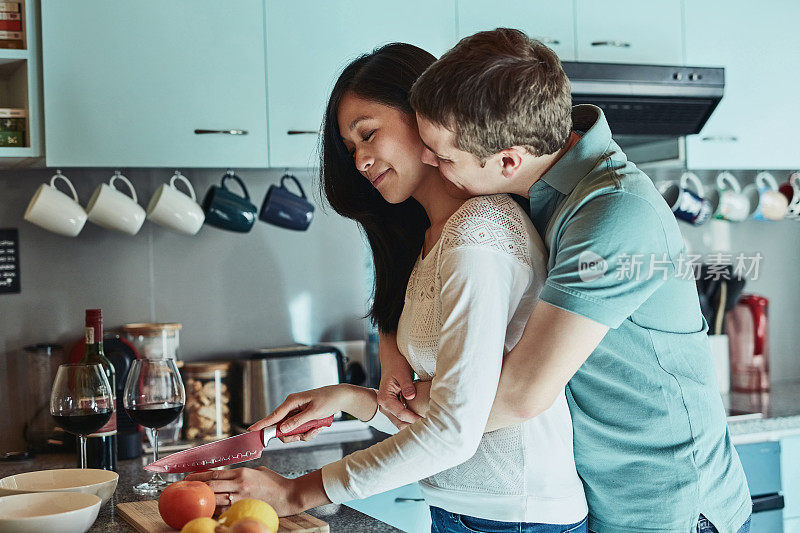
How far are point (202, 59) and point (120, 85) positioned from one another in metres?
0.21

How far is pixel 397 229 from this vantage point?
1.44 metres

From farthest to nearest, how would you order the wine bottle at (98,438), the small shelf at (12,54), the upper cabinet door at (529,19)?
the upper cabinet door at (529,19), the small shelf at (12,54), the wine bottle at (98,438)

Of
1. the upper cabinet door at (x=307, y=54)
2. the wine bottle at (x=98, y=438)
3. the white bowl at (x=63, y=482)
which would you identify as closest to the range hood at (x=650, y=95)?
the upper cabinet door at (x=307, y=54)

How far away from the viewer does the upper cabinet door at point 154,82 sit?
6.40 ft

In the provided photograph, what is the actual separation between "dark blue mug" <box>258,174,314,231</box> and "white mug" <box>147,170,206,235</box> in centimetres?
18

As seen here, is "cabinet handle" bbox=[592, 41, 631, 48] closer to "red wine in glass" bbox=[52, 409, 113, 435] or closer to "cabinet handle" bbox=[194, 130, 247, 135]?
"cabinet handle" bbox=[194, 130, 247, 135]

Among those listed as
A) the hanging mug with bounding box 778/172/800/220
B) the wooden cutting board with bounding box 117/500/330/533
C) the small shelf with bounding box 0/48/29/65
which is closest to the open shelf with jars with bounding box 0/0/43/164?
the small shelf with bounding box 0/48/29/65

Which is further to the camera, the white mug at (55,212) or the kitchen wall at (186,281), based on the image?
the kitchen wall at (186,281)

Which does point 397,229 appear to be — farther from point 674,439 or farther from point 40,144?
point 40,144

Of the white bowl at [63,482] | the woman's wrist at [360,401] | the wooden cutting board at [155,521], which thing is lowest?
the wooden cutting board at [155,521]

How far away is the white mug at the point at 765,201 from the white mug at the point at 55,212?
81.9 inches

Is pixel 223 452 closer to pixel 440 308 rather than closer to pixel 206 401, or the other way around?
pixel 440 308

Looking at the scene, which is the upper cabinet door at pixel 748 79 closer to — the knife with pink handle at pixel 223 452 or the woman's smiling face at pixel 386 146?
the woman's smiling face at pixel 386 146

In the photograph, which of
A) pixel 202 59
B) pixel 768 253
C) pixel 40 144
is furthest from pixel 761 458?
pixel 40 144
